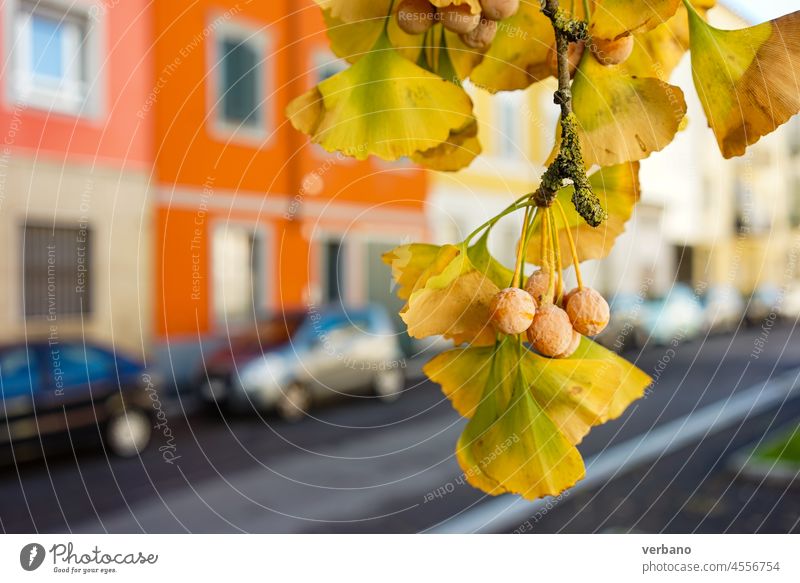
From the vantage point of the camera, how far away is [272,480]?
2.64 m

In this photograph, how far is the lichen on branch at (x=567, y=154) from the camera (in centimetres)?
21

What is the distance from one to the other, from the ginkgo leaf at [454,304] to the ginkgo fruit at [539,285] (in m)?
0.02

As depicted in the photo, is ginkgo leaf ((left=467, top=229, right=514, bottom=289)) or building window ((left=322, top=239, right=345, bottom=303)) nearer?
ginkgo leaf ((left=467, top=229, right=514, bottom=289))

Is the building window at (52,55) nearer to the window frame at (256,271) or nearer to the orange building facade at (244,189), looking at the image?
the orange building facade at (244,189)

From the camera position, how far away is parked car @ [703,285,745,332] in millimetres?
5945

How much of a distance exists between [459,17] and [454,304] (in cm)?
9

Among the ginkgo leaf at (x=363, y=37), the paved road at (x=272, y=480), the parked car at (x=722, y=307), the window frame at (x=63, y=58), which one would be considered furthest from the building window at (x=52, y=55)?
the parked car at (x=722, y=307)

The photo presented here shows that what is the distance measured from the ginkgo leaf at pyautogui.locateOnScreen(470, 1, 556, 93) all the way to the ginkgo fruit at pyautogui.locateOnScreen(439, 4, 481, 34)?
47 mm

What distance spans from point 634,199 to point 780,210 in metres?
2.44

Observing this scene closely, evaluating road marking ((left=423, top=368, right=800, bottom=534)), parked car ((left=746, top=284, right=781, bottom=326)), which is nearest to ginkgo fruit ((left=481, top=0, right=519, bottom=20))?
road marking ((left=423, top=368, right=800, bottom=534))

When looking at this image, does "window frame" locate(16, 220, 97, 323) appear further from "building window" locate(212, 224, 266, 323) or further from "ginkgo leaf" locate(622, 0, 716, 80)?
"ginkgo leaf" locate(622, 0, 716, 80)

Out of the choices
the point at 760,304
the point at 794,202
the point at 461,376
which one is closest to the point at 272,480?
the point at 794,202

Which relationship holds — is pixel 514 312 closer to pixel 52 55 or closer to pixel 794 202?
pixel 794 202

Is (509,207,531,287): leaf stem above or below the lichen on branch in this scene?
below
